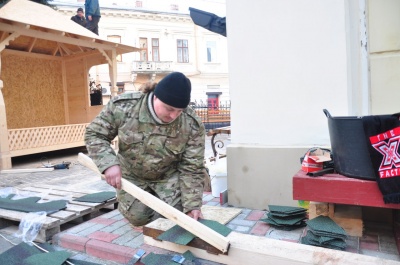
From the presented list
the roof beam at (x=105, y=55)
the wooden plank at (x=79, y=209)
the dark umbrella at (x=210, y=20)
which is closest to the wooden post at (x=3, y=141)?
the roof beam at (x=105, y=55)

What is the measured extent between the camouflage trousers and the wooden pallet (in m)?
0.56

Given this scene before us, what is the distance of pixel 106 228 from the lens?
280 centimetres

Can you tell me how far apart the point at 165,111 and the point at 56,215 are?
5.07 feet

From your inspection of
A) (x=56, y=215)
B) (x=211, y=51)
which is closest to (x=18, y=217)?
(x=56, y=215)

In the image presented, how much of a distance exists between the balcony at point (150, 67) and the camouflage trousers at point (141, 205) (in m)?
25.1

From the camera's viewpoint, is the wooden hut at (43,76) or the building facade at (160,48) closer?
the wooden hut at (43,76)

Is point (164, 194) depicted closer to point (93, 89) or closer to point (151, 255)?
point (151, 255)

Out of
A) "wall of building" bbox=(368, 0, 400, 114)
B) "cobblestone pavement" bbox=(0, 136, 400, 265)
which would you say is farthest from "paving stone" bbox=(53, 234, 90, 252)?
"wall of building" bbox=(368, 0, 400, 114)

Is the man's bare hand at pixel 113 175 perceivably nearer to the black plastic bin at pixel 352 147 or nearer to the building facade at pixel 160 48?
the black plastic bin at pixel 352 147

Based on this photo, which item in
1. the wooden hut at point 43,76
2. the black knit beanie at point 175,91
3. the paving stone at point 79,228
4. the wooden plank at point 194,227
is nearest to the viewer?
the wooden plank at point 194,227

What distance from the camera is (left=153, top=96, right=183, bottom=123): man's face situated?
7.36ft

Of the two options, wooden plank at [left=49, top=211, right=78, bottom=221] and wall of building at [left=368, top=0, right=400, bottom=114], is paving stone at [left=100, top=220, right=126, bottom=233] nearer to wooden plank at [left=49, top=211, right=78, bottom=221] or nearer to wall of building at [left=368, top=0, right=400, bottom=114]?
wooden plank at [left=49, top=211, right=78, bottom=221]

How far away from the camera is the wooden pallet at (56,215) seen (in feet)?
8.84

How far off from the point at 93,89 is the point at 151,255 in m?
9.66
